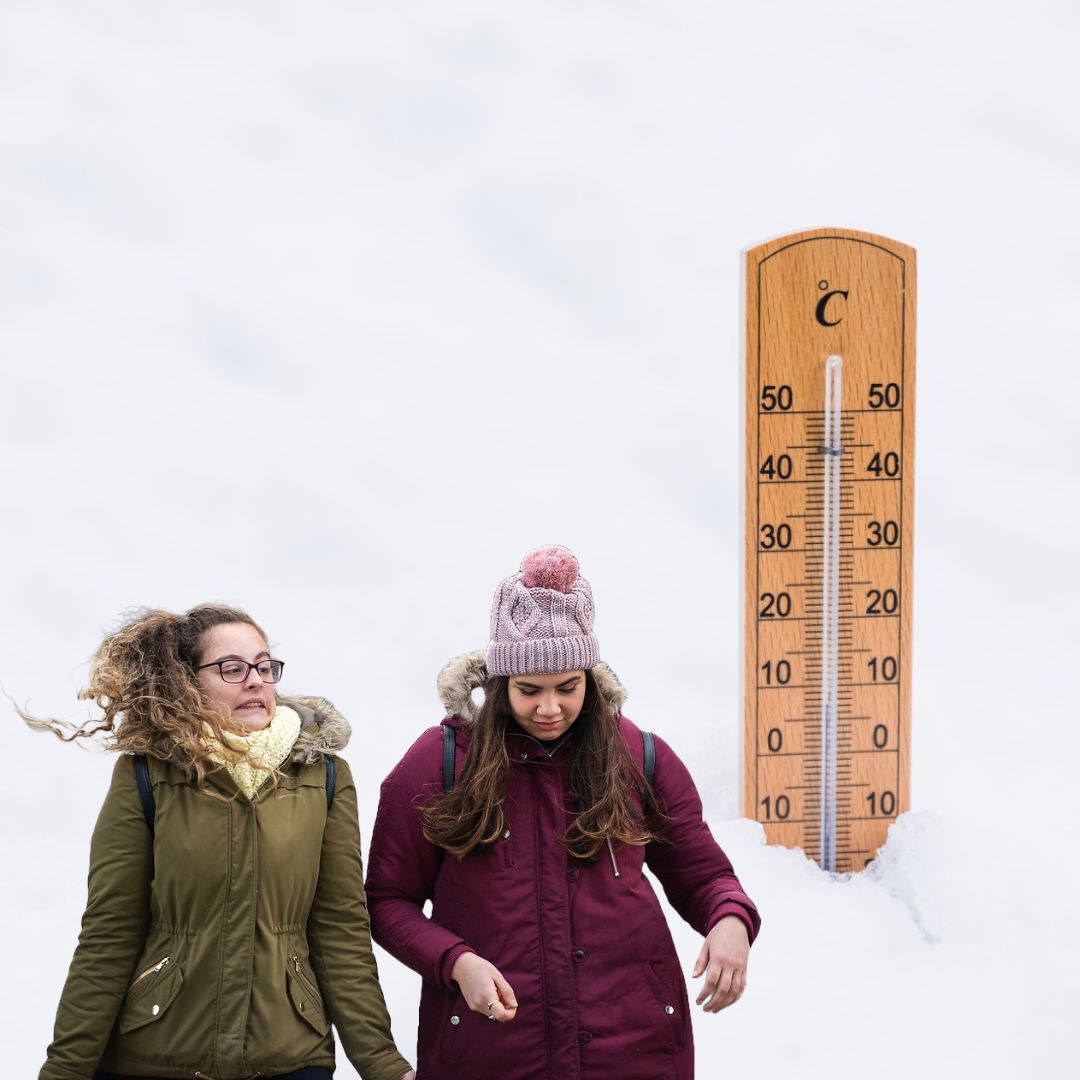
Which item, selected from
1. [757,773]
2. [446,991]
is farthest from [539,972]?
[757,773]

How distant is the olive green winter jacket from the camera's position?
274 cm

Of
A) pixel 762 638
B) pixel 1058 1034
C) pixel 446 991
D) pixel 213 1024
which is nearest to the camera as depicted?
pixel 213 1024

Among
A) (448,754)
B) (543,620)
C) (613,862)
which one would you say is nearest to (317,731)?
(448,754)

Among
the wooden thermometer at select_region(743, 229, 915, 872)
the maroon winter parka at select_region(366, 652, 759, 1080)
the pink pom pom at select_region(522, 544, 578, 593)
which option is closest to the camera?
the maroon winter parka at select_region(366, 652, 759, 1080)

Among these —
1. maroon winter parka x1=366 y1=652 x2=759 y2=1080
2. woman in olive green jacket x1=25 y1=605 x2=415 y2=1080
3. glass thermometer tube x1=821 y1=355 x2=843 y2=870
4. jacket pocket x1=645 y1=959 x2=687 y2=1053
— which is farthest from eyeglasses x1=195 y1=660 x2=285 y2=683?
glass thermometer tube x1=821 y1=355 x2=843 y2=870

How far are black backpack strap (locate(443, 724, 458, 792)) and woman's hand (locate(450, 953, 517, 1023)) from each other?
0.32 metres

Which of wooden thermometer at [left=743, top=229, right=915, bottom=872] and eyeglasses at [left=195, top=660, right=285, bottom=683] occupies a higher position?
wooden thermometer at [left=743, top=229, right=915, bottom=872]

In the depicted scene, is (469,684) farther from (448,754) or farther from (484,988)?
(484,988)

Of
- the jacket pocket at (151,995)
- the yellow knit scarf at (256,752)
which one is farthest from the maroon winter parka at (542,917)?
the jacket pocket at (151,995)

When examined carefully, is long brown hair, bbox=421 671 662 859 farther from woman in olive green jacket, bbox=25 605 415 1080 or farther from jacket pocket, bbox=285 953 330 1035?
jacket pocket, bbox=285 953 330 1035

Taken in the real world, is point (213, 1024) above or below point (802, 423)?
below

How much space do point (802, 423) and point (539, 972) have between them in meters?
2.94

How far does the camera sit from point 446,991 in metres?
2.92

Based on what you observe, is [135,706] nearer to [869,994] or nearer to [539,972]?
[539,972]
